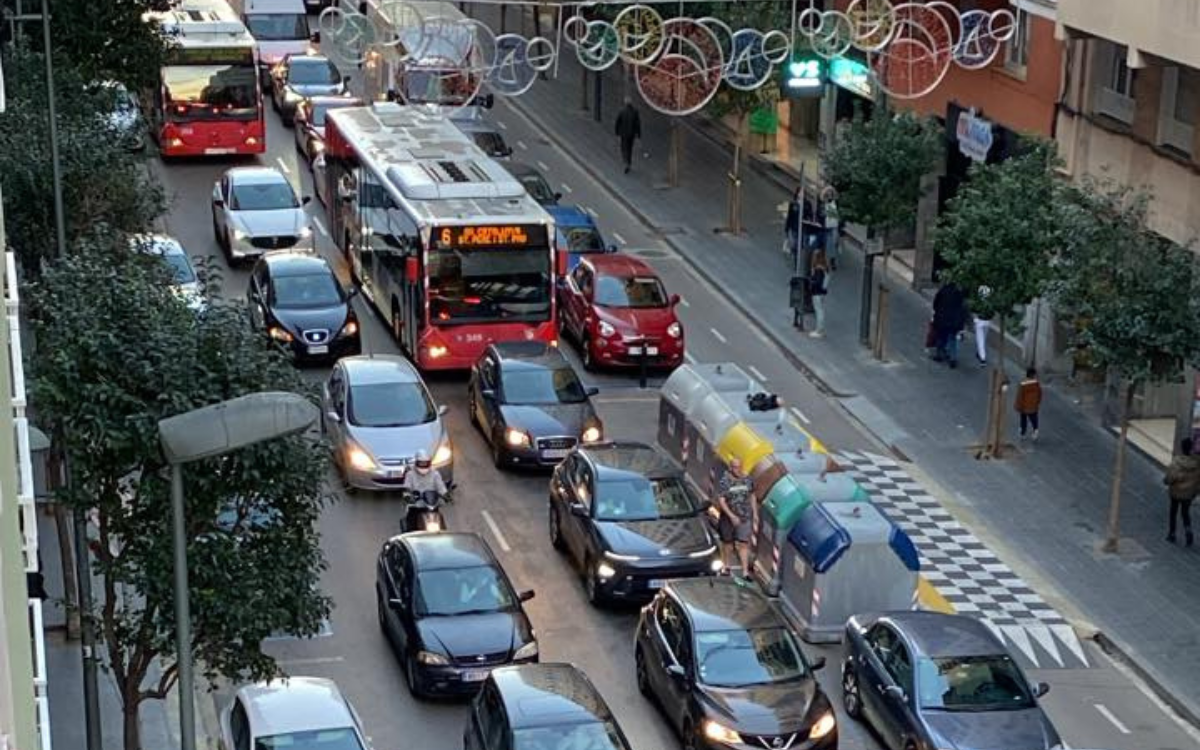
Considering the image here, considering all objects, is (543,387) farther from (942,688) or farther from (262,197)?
(262,197)

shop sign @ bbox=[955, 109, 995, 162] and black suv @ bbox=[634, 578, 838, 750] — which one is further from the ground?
shop sign @ bbox=[955, 109, 995, 162]

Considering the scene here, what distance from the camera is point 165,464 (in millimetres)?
19359

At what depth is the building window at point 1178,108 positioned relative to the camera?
3362 centimetres

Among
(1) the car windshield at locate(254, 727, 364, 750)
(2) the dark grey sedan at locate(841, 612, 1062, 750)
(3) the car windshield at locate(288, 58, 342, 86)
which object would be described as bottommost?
(2) the dark grey sedan at locate(841, 612, 1062, 750)

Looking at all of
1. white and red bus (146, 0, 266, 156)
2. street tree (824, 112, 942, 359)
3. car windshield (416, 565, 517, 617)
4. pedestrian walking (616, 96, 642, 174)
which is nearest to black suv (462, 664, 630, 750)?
car windshield (416, 565, 517, 617)

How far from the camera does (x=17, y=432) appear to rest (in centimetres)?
1510

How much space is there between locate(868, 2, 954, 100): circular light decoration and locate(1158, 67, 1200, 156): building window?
4955mm

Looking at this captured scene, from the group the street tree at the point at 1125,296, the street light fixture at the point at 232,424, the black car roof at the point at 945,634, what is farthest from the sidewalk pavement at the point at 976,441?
the street light fixture at the point at 232,424

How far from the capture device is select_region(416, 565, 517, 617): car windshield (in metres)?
25.5

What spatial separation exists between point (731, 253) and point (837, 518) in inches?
734

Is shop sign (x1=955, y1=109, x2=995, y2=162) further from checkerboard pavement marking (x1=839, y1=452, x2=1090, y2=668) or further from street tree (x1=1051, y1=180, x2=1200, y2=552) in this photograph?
street tree (x1=1051, y1=180, x2=1200, y2=552)

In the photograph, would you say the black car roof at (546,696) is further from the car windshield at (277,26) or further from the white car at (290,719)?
the car windshield at (277,26)

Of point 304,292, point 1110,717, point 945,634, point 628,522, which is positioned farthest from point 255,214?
point 1110,717

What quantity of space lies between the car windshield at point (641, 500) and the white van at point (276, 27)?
33.2m
